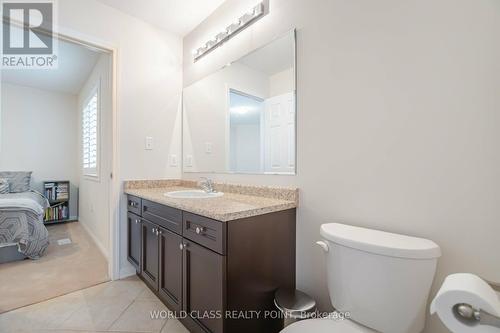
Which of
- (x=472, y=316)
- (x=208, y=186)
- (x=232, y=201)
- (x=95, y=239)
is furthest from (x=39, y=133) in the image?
(x=472, y=316)

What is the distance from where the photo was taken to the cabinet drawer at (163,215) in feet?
4.54

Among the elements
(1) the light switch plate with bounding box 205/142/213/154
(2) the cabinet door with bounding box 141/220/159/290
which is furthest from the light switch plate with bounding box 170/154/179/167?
(2) the cabinet door with bounding box 141/220/159/290

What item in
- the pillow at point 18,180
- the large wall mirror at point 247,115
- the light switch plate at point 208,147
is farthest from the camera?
the pillow at point 18,180

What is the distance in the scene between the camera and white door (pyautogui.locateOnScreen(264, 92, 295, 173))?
4.82 ft

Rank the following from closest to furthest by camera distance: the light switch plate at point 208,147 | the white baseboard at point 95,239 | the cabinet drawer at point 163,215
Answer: the cabinet drawer at point 163,215, the light switch plate at point 208,147, the white baseboard at point 95,239

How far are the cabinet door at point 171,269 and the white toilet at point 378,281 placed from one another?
29.8 inches

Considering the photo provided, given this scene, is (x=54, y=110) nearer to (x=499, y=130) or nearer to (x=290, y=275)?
(x=290, y=275)

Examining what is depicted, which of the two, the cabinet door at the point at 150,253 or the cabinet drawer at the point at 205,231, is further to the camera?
the cabinet door at the point at 150,253

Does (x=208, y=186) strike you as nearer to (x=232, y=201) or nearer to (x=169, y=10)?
(x=232, y=201)

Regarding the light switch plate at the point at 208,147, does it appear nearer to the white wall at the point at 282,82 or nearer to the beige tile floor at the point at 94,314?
the white wall at the point at 282,82

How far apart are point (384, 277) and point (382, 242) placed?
0.41ft

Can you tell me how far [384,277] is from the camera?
85 cm
